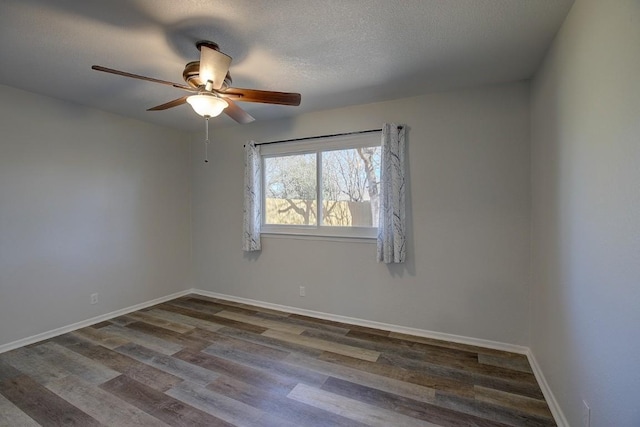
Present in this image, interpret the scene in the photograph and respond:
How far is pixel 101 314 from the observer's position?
3457 mm

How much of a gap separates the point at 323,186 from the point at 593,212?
2494 mm

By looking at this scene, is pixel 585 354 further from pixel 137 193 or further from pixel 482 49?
pixel 137 193

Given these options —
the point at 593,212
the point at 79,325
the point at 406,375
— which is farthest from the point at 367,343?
the point at 79,325

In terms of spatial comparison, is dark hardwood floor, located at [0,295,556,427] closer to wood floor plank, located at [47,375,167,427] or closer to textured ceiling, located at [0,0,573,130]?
wood floor plank, located at [47,375,167,427]

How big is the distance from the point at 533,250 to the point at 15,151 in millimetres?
4771

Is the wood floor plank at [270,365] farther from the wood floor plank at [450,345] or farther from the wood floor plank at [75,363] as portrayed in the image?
the wood floor plank at [450,345]

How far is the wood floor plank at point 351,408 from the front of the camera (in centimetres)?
183

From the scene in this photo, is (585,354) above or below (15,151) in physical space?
below

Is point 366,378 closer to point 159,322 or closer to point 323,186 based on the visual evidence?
point 323,186

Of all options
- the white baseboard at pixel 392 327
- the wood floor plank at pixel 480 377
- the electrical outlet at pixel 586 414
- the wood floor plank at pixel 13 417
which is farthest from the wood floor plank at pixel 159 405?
the electrical outlet at pixel 586 414

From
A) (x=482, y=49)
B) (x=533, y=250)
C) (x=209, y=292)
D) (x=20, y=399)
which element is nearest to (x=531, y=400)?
(x=533, y=250)

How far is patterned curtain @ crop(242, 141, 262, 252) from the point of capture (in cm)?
380

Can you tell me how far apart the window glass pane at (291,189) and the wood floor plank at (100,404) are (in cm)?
233

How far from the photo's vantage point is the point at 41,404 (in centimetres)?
199
